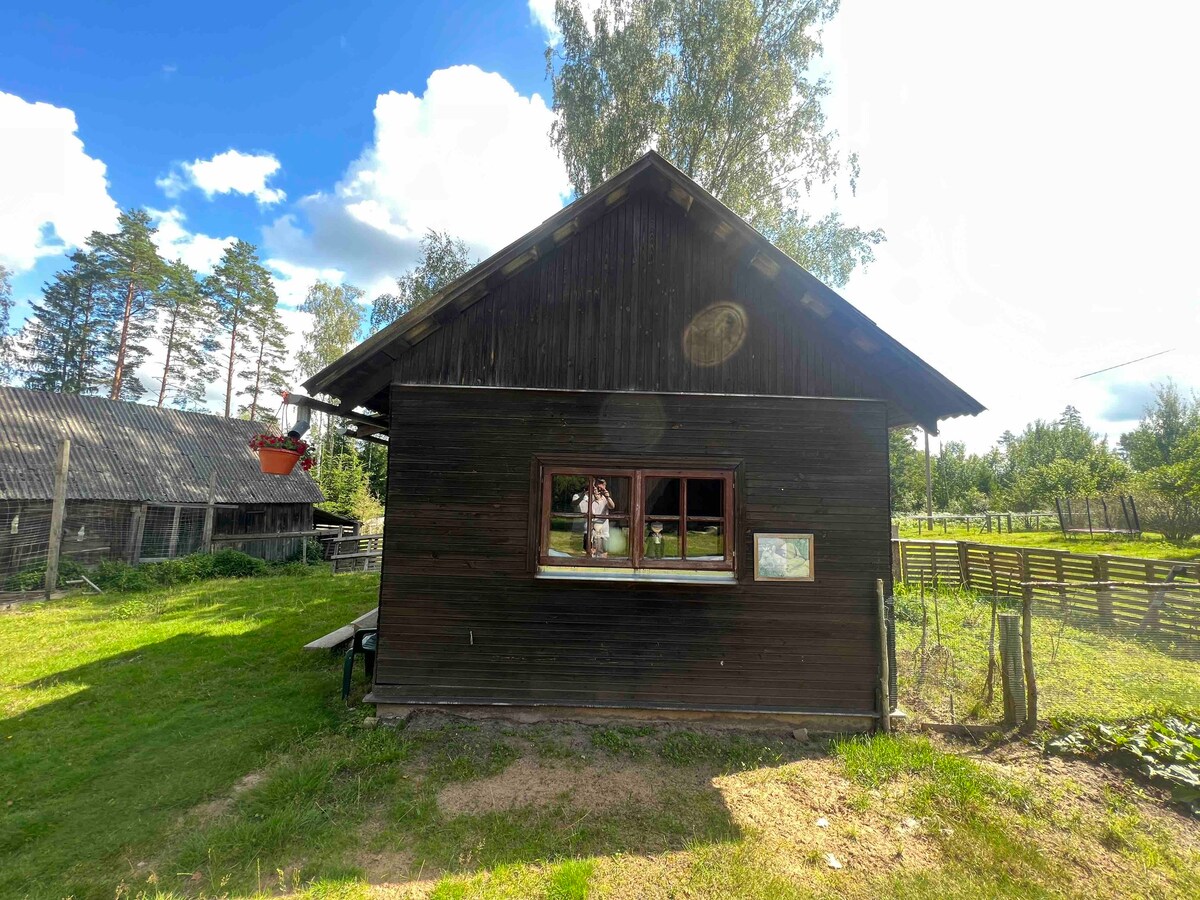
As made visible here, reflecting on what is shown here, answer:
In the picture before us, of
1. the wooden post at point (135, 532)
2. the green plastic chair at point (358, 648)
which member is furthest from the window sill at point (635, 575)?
the wooden post at point (135, 532)

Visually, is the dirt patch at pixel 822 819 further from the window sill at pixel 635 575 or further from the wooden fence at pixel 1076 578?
the wooden fence at pixel 1076 578

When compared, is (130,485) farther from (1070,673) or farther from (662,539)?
(1070,673)

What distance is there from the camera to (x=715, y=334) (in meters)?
5.86

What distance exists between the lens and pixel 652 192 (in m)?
6.06

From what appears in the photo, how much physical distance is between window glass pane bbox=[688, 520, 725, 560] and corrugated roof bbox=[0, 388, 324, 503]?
18.1 meters

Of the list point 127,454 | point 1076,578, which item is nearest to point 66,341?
point 127,454

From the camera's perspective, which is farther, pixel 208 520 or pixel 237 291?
pixel 237 291

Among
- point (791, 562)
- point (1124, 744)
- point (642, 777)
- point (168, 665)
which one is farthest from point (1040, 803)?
point (168, 665)

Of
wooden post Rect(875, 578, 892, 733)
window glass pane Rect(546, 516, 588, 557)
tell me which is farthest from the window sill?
wooden post Rect(875, 578, 892, 733)

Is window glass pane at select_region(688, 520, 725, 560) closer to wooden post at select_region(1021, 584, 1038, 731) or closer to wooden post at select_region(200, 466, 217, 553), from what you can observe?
wooden post at select_region(1021, 584, 1038, 731)

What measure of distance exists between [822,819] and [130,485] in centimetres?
2108

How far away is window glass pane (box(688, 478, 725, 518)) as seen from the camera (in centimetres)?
593

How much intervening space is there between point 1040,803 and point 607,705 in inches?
151

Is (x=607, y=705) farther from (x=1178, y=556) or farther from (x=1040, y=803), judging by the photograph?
(x=1178, y=556)
